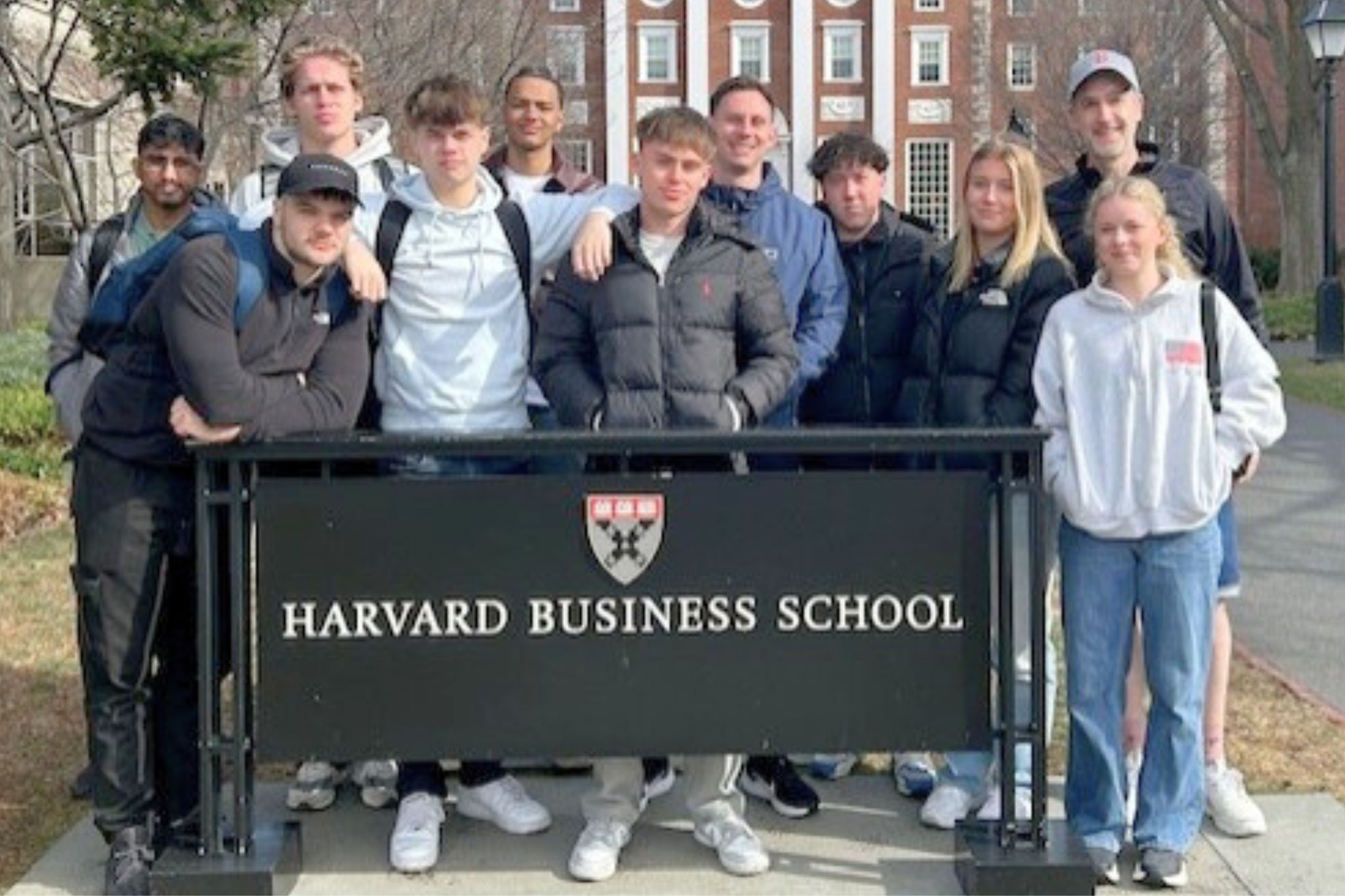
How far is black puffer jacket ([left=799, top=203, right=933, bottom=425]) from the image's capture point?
5.52 m

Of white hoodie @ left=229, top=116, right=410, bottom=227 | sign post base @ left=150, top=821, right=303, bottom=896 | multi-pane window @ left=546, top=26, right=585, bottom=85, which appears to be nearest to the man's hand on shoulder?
white hoodie @ left=229, top=116, right=410, bottom=227

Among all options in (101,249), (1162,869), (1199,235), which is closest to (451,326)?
(101,249)

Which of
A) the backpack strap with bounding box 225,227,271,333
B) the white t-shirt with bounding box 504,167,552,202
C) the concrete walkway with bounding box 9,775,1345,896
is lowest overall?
the concrete walkway with bounding box 9,775,1345,896

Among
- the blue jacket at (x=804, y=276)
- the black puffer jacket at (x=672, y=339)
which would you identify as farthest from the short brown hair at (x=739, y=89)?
the black puffer jacket at (x=672, y=339)

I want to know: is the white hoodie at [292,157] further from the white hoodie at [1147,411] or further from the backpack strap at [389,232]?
the white hoodie at [1147,411]

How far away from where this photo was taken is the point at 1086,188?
571 cm

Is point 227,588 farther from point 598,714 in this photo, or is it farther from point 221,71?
point 221,71

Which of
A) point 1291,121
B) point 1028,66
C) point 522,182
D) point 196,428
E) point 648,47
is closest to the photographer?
point 196,428

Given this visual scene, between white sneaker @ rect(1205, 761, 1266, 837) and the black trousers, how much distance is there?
3.07 m

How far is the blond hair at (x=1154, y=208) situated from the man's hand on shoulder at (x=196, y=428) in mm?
2411

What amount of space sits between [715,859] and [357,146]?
244 centimetres

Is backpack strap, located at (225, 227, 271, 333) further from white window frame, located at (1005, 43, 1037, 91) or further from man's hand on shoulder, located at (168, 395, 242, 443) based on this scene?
white window frame, located at (1005, 43, 1037, 91)

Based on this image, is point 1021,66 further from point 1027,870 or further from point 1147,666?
point 1027,870

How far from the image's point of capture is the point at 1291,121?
97.9 ft
